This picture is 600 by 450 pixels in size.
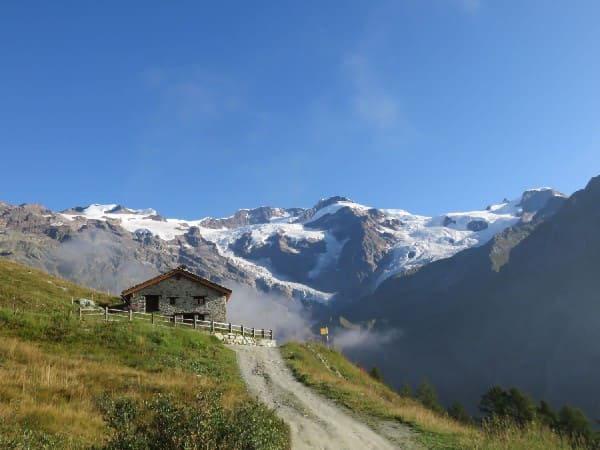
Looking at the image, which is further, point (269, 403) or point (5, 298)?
point (5, 298)

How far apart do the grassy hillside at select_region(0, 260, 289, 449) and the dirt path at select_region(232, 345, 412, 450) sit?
1.14 metres

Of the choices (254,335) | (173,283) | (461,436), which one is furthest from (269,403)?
(173,283)

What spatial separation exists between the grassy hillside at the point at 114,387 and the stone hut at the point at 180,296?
8925 millimetres

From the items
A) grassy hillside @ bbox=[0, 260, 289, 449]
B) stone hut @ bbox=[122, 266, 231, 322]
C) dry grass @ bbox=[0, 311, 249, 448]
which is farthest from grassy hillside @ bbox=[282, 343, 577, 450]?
stone hut @ bbox=[122, 266, 231, 322]

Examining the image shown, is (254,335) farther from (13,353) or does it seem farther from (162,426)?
(162,426)

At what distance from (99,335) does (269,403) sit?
16.0m

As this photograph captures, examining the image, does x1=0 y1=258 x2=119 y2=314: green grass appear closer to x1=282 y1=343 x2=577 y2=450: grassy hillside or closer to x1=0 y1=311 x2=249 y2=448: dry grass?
x1=0 y1=311 x2=249 y2=448: dry grass

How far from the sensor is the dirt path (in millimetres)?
17234

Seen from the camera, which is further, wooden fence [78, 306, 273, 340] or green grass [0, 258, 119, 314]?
green grass [0, 258, 119, 314]

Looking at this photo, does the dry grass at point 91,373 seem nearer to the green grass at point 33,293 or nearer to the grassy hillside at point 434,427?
the grassy hillside at point 434,427

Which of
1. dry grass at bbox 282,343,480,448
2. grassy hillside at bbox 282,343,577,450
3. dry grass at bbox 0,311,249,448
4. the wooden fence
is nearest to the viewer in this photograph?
dry grass at bbox 0,311,249,448

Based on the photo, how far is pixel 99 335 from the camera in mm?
33188

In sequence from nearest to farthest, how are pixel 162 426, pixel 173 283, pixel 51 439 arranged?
pixel 162 426 < pixel 51 439 < pixel 173 283

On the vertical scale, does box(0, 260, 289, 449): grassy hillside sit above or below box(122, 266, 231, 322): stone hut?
below
